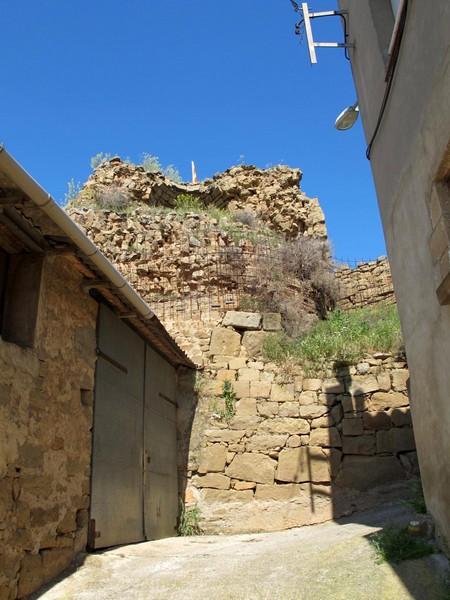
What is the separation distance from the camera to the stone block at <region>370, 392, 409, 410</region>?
8.54 m

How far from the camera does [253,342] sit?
9547 millimetres

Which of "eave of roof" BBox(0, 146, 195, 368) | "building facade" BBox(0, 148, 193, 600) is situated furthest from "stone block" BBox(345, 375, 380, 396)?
"eave of roof" BBox(0, 146, 195, 368)

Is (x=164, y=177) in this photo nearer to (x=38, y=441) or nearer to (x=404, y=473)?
(x=404, y=473)

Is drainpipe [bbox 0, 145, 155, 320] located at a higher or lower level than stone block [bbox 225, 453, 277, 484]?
higher

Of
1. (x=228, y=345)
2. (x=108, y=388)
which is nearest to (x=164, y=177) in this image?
(x=228, y=345)

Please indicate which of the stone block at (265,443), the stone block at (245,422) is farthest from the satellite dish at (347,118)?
the stone block at (265,443)

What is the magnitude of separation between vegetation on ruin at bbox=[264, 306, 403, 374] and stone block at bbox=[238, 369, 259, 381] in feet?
1.21

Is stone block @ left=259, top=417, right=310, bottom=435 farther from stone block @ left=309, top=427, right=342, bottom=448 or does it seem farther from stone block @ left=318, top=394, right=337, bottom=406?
stone block @ left=318, top=394, right=337, bottom=406

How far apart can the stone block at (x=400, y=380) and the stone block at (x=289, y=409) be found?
5.24 feet

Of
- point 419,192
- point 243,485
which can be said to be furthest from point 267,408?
point 419,192

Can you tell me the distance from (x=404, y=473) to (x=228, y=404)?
9.48ft

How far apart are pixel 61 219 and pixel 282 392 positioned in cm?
544

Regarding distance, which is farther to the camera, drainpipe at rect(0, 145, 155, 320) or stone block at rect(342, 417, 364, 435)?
stone block at rect(342, 417, 364, 435)

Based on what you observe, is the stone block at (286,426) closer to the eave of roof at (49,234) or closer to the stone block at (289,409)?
the stone block at (289,409)
